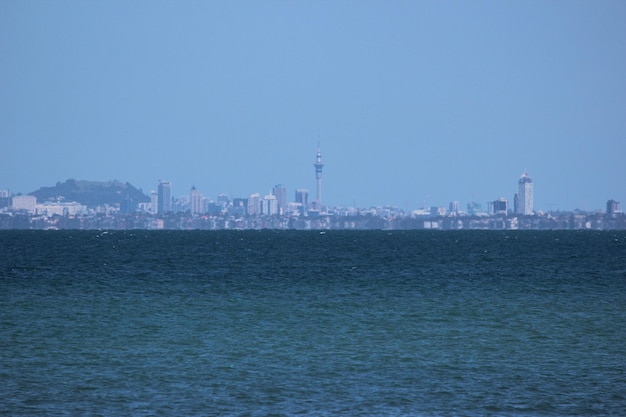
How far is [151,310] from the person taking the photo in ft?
184

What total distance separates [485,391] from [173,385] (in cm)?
1025

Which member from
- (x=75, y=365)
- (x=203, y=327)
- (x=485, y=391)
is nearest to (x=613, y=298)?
(x=203, y=327)

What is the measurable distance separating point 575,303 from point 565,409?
33.7 meters

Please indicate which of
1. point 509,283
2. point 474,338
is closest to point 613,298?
point 509,283

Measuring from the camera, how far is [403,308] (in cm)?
5741

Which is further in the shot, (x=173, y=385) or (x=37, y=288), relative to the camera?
(x=37, y=288)

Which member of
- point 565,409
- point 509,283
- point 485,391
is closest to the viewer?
point 565,409

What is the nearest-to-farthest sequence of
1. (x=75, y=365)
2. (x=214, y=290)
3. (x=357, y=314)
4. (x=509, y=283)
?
(x=75, y=365)
(x=357, y=314)
(x=214, y=290)
(x=509, y=283)

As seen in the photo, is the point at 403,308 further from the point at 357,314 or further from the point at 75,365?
the point at 75,365

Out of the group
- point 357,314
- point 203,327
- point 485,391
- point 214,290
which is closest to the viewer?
point 485,391

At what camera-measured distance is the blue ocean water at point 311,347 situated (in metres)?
29.6

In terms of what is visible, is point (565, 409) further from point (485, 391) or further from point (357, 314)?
point (357, 314)

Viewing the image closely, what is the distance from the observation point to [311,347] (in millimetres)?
40781

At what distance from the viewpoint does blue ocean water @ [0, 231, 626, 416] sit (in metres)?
29.6
